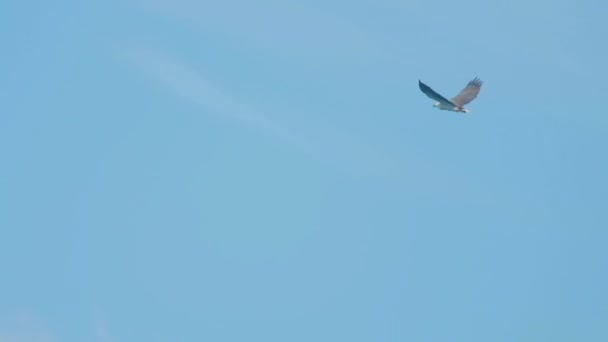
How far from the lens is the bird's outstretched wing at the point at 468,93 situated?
84688mm

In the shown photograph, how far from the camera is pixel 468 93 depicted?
279 ft

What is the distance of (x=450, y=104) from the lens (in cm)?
8300

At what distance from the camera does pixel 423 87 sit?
7875cm

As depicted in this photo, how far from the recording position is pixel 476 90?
85.2m

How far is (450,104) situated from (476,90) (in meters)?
2.93

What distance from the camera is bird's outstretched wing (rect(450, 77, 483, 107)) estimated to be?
84.7 metres

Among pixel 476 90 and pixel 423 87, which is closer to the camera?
pixel 423 87

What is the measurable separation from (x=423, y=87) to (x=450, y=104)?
4.70 meters
